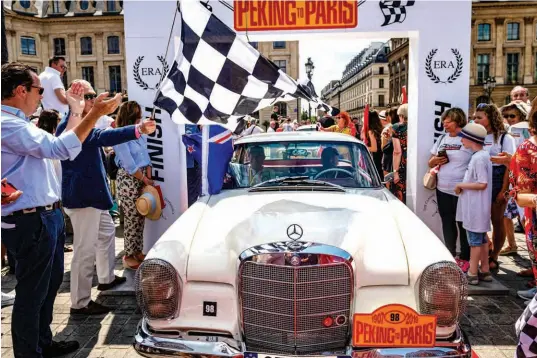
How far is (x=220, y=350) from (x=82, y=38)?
213 ft

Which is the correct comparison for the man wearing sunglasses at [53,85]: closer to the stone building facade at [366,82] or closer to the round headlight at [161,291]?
the round headlight at [161,291]

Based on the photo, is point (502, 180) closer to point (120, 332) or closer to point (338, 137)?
point (338, 137)

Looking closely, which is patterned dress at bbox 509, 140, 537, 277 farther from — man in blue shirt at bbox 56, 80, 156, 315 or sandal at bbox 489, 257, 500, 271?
man in blue shirt at bbox 56, 80, 156, 315

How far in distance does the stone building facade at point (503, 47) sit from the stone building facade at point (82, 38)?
45561mm

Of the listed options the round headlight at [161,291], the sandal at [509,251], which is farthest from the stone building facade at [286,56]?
the round headlight at [161,291]

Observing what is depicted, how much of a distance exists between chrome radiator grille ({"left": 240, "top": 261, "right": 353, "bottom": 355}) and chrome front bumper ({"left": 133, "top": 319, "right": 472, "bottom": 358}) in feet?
0.51

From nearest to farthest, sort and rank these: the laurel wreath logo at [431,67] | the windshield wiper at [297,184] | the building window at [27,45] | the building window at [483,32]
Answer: the windshield wiper at [297,184] < the laurel wreath logo at [431,67] < the building window at [27,45] < the building window at [483,32]

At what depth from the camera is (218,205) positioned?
3.57m

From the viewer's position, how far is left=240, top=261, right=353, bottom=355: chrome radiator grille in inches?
102

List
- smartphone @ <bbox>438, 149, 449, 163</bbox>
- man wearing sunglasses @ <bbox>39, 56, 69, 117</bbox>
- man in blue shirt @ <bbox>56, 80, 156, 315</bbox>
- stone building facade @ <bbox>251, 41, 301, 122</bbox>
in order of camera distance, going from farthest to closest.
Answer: stone building facade @ <bbox>251, 41, 301, 122</bbox> < man wearing sunglasses @ <bbox>39, 56, 69, 117</bbox> < smartphone @ <bbox>438, 149, 449, 163</bbox> < man in blue shirt @ <bbox>56, 80, 156, 315</bbox>

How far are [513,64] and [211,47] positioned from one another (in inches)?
2551

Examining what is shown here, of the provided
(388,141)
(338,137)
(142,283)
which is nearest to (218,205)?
(142,283)

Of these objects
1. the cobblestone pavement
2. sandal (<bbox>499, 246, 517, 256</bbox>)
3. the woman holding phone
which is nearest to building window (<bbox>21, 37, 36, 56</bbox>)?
the cobblestone pavement

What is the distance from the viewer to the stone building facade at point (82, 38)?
A: 192 ft
